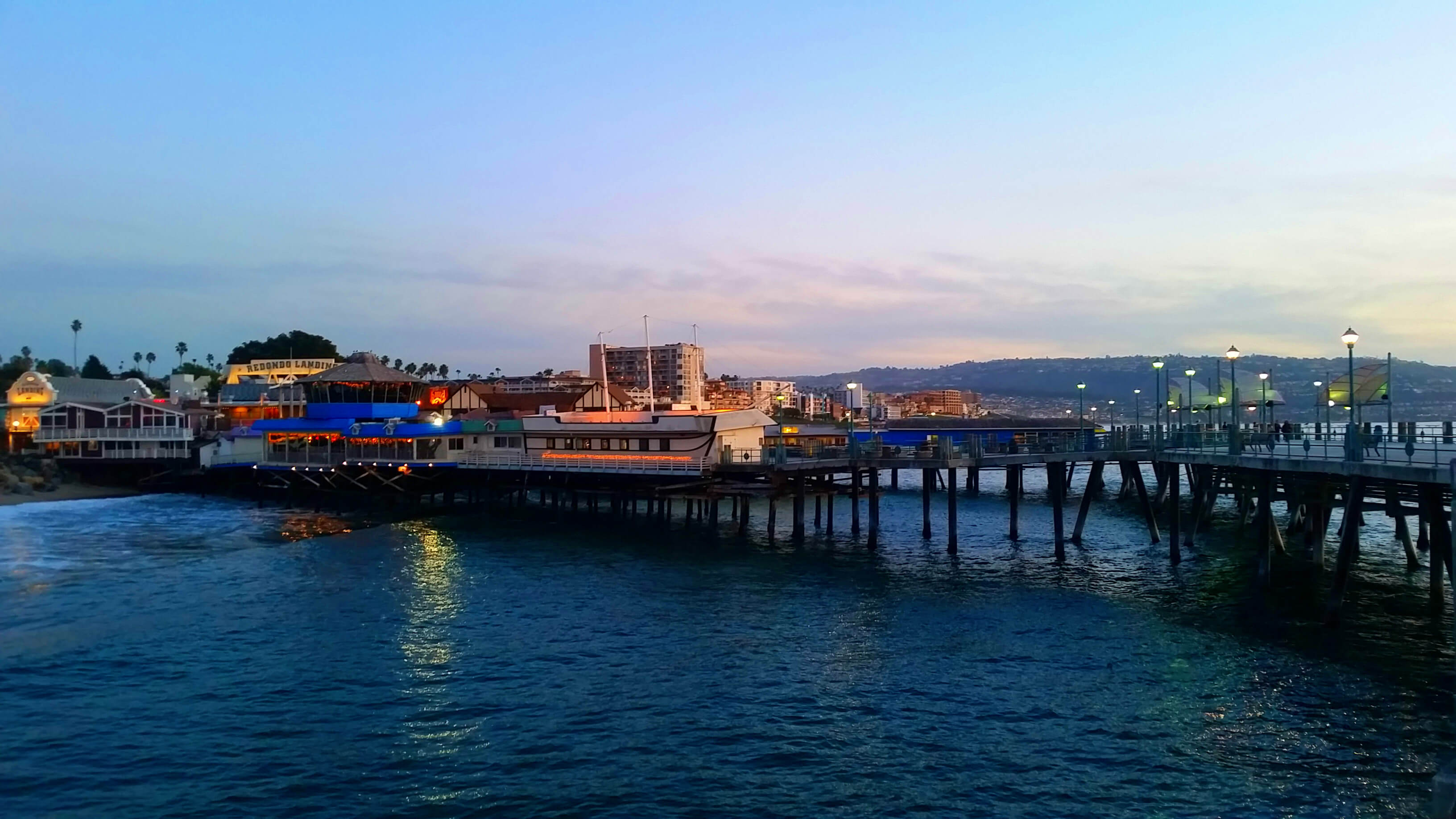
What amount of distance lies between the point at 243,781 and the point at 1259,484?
36.8 metres

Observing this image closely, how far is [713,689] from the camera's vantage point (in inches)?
957

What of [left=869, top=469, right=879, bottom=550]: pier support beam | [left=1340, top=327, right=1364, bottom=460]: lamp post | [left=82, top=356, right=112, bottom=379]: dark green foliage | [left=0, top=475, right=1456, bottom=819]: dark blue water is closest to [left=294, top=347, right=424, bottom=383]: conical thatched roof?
[left=0, top=475, right=1456, bottom=819]: dark blue water

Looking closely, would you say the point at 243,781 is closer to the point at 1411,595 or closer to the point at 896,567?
the point at 896,567

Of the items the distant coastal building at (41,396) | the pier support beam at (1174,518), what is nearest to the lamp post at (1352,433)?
the pier support beam at (1174,518)

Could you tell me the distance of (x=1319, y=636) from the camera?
27.9 m

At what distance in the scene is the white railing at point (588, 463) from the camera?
179 ft

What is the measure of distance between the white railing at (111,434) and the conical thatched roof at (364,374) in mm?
25030

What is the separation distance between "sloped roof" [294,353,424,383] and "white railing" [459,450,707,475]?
1044cm

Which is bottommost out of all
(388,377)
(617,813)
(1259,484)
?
(617,813)

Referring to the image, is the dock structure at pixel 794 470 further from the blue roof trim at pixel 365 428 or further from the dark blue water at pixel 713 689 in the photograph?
the dark blue water at pixel 713 689

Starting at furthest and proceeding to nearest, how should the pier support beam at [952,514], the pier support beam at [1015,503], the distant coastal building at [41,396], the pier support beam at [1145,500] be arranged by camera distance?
the distant coastal building at [41,396], the pier support beam at [1015,503], the pier support beam at [1145,500], the pier support beam at [952,514]

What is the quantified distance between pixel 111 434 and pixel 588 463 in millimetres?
55551

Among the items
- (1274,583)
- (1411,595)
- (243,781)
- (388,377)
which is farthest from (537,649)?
(388,377)

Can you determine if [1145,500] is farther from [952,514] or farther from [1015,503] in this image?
[952,514]
